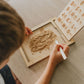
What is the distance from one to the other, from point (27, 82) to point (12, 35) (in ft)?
1.03

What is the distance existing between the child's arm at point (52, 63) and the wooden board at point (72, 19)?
3.9 inches

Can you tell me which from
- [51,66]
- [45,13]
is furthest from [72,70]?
[45,13]

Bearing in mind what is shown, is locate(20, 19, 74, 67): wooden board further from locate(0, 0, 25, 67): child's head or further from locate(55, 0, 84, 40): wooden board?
locate(0, 0, 25, 67): child's head

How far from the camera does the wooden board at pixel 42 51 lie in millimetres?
746

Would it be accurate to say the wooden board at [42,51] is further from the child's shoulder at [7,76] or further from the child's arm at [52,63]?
the child's shoulder at [7,76]

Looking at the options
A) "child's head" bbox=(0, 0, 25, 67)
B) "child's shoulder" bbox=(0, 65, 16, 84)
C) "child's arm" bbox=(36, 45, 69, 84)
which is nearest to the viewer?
"child's head" bbox=(0, 0, 25, 67)

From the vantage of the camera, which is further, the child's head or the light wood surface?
the light wood surface

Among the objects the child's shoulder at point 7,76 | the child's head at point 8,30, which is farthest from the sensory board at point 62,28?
the child's head at point 8,30

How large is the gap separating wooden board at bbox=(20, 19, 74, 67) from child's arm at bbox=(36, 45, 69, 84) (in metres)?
0.04

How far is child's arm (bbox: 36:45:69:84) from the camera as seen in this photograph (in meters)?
0.66

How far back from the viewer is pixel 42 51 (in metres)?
0.76

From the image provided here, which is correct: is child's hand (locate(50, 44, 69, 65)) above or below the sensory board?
below

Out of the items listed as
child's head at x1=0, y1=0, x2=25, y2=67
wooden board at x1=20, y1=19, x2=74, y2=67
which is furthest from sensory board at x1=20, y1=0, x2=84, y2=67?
child's head at x1=0, y1=0, x2=25, y2=67

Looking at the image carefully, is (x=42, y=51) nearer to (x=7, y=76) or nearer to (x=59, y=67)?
(x=59, y=67)
